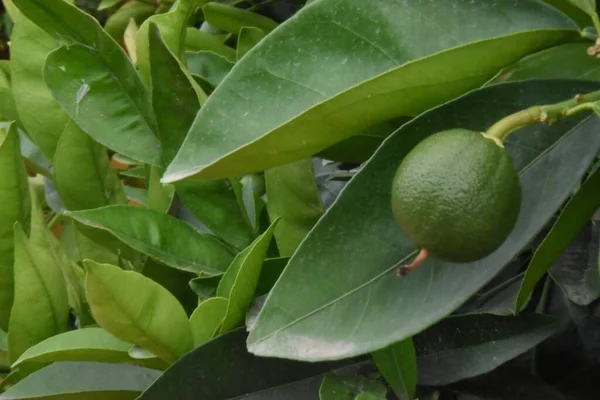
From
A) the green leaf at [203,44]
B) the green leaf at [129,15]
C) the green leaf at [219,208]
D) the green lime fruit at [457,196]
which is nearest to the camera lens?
the green lime fruit at [457,196]

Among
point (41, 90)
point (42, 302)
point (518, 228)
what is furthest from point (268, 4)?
point (518, 228)

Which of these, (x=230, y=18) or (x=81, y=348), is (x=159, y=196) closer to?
(x=81, y=348)

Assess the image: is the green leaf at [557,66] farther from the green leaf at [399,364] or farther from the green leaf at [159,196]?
the green leaf at [159,196]

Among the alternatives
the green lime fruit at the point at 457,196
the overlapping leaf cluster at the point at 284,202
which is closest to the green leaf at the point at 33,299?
the overlapping leaf cluster at the point at 284,202

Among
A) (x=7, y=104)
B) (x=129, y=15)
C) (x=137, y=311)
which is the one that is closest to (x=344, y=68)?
(x=137, y=311)

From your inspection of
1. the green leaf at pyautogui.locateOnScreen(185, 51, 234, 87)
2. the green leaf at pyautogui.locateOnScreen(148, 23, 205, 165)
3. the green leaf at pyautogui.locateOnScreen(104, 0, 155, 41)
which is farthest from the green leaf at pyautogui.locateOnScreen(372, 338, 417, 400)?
the green leaf at pyautogui.locateOnScreen(104, 0, 155, 41)

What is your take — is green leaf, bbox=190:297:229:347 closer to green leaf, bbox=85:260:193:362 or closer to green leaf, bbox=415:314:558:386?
green leaf, bbox=85:260:193:362

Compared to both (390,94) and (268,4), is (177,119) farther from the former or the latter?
(268,4)
